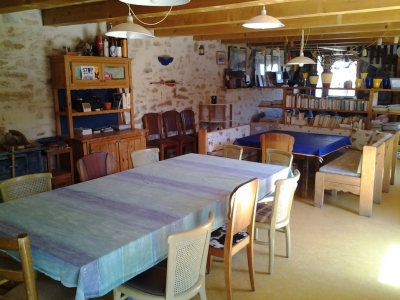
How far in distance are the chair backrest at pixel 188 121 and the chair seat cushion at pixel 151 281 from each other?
484 cm

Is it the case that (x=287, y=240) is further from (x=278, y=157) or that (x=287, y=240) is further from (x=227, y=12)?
(x=227, y=12)

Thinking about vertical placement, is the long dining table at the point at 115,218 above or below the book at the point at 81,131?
below

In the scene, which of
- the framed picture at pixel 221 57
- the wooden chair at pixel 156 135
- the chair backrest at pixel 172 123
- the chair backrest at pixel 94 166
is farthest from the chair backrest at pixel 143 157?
the framed picture at pixel 221 57

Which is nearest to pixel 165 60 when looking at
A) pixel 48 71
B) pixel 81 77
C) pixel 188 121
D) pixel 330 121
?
pixel 188 121

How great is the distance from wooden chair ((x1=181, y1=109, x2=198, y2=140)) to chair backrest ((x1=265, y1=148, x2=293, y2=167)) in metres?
3.13

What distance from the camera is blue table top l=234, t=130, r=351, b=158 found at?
4.61 m

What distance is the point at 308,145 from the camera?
479 cm

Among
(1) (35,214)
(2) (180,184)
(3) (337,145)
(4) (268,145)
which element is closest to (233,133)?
(4) (268,145)

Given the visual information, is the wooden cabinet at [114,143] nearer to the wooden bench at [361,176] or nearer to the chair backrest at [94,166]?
the chair backrest at [94,166]

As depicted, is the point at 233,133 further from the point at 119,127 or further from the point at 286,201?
the point at 286,201

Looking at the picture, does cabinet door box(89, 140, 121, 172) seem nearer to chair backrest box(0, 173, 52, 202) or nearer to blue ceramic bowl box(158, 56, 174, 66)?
chair backrest box(0, 173, 52, 202)

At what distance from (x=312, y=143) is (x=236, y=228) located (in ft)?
9.46

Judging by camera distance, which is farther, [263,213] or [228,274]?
[263,213]

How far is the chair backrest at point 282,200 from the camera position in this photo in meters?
2.79
